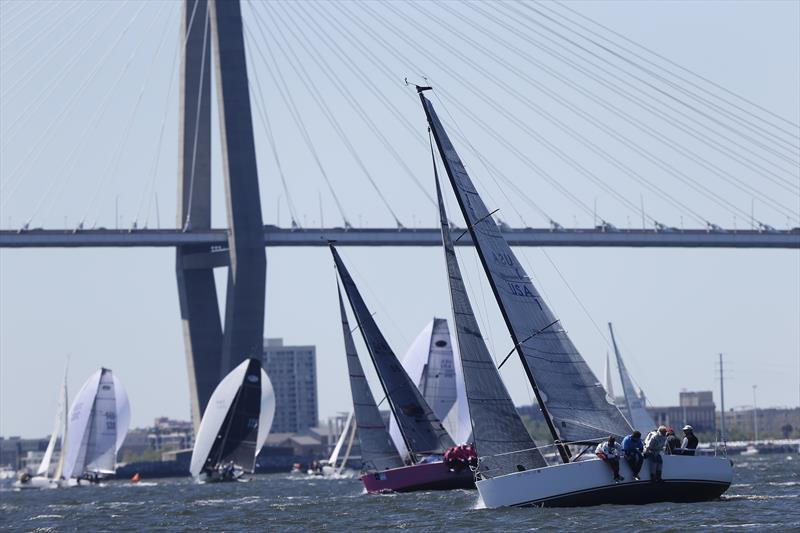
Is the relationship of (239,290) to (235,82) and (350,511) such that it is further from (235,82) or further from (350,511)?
(350,511)

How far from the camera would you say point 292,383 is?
160500mm

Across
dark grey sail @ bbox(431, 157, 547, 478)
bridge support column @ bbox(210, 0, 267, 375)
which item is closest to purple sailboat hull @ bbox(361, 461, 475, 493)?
dark grey sail @ bbox(431, 157, 547, 478)

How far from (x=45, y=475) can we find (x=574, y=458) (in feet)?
142

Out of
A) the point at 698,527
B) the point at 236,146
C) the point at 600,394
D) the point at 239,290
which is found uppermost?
the point at 236,146

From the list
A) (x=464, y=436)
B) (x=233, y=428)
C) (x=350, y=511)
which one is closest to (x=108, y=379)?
(x=233, y=428)

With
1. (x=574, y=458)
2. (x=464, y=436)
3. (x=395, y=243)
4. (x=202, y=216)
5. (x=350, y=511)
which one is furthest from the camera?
(x=395, y=243)

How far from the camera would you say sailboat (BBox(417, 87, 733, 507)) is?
20.3 m

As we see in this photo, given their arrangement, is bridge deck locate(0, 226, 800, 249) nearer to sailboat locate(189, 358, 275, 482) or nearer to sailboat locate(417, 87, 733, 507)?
sailboat locate(189, 358, 275, 482)

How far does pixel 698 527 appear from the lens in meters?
Answer: 18.0

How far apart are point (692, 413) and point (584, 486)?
11703 centimetres

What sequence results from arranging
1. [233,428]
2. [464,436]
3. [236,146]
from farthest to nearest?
[236,146] < [233,428] < [464,436]

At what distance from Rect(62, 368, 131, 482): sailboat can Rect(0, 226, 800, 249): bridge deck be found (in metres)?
4.49

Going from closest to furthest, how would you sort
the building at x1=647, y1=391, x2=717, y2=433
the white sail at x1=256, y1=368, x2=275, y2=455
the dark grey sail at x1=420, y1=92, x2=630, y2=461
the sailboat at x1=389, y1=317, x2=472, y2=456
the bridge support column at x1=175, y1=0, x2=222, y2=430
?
the dark grey sail at x1=420, y1=92, x2=630, y2=461 → the sailboat at x1=389, y1=317, x2=472, y2=456 → the white sail at x1=256, y1=368, x2=275, y2=455 → the bridge support column at x1=175, y1=0, x2=222, y2=430 → the building at x1=647, y1=391, x2=717, y2=433

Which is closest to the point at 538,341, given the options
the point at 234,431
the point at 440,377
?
the point at 440,377
